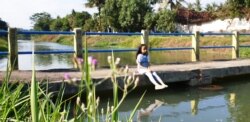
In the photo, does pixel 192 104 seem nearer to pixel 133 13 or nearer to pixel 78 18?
pixel 133 13

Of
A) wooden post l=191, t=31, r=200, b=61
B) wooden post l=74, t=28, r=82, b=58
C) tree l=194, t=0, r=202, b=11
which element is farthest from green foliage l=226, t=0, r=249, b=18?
tree l=194, t=0, r=202, b=11

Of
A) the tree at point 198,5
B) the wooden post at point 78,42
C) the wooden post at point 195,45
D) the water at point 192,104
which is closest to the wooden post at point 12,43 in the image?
the water at point 192,104

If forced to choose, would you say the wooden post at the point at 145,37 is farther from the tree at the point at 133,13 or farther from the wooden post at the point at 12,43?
the tree at the point at 133,13

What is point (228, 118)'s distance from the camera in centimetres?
643

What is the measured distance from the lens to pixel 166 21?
42.0m

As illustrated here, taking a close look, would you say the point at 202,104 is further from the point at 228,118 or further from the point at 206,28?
the point at 206,28

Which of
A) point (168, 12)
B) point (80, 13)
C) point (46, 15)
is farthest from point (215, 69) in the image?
point (46, 15)

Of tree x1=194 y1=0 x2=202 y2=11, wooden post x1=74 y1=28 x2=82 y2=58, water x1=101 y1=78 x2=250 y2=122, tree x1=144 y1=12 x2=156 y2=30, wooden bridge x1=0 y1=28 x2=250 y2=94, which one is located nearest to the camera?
water x1=101 y1=78 x2=250 y2=122

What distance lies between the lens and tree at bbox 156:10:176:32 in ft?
137

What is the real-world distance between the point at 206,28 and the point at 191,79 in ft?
122

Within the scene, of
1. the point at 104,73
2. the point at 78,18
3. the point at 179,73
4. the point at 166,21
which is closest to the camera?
the point at 104,73

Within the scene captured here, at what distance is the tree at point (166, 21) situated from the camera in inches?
1641

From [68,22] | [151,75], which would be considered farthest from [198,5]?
[151,75]

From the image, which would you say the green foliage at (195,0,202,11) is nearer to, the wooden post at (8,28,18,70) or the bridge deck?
the bridge deck
